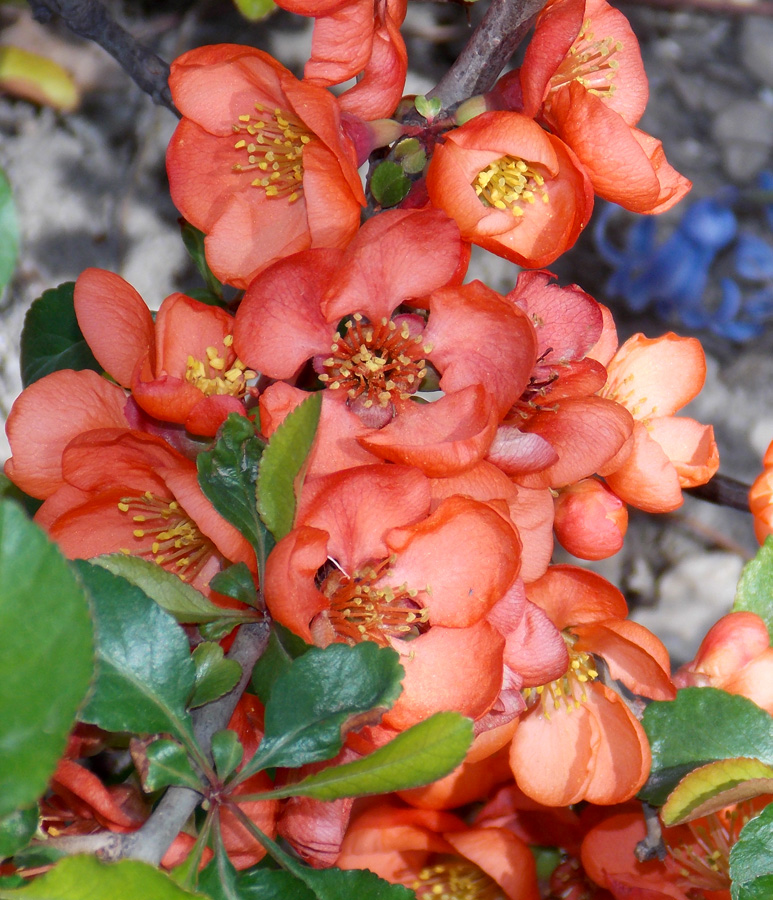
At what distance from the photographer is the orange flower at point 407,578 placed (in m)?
0.59

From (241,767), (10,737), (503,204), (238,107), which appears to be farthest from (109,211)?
(10,737)

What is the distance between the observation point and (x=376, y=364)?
27.4 inches

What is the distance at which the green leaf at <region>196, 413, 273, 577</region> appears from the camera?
0.63 metres

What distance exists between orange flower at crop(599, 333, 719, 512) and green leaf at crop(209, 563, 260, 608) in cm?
34

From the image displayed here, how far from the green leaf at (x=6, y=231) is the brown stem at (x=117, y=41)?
584mm

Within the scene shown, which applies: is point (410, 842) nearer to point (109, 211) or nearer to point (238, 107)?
point (238, 107)

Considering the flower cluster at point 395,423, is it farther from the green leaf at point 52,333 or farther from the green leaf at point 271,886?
the green leaf at point 52,333

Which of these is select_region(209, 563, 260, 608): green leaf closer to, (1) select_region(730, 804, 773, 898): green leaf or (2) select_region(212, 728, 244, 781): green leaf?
(2) select_region(212, 728, 244, 781): green leaf

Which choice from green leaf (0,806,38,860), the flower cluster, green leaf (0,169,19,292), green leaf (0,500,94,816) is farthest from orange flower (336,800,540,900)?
green leaf (0,169,19,292)

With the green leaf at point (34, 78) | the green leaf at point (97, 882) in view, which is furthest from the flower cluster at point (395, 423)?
the green leaf at point (34, 78)

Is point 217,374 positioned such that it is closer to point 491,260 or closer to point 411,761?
point 411,761

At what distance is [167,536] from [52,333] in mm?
392

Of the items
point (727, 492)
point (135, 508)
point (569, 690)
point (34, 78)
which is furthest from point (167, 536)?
point (34, 78)

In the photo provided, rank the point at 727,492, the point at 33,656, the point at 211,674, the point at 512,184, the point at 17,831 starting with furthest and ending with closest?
the point at 727,492, the point at 512,184, the point at 211,674, the point at 17,831, the point at 33,656
